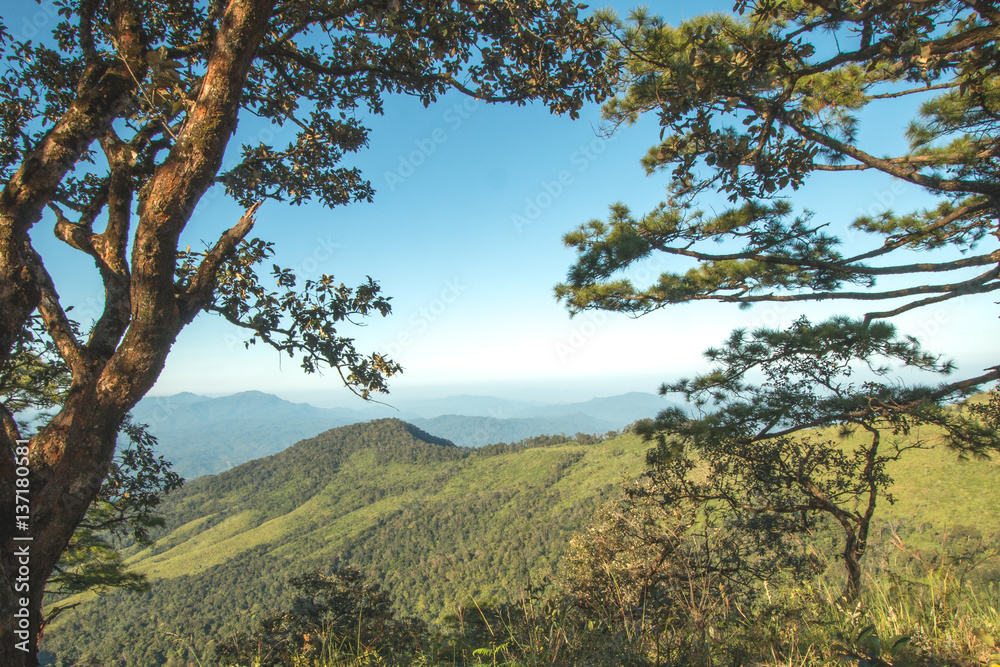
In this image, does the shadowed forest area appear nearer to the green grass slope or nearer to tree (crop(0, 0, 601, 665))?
tree (crop(0, 0, 601, 665))

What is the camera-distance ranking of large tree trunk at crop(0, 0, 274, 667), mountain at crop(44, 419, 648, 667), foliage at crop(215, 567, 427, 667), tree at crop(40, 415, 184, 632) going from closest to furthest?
large tree trunk at crop(0, 0, 274, 667) → foliage at crop(215, 567, 427, 667) → tree at crop(40, 415, 184, 632) → mountain at crop(44, 419, 648, 667)

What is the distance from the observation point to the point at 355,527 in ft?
214

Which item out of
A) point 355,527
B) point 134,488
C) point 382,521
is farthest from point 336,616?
point 355,527

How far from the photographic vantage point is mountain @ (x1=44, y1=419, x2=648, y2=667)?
39.7m

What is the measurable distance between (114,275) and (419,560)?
180 feet

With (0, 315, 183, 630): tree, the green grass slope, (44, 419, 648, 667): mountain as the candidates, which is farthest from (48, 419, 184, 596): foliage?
(44, 419, 648, 667): mountain

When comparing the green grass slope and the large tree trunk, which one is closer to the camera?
the large tree trunk

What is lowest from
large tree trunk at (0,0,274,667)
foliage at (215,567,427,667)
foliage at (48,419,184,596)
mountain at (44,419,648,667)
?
mountain at (44,419,648,667)

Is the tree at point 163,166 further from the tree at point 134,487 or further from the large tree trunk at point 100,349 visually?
the tree at point 134,487

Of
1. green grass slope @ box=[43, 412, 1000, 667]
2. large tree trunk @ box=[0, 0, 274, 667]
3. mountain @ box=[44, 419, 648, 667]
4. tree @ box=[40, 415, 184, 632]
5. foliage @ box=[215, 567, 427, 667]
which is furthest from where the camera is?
mountain @ box=[44, 419, 648, 667]

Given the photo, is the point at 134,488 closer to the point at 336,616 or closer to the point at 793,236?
the point at 336,616

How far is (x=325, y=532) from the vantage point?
6531cm

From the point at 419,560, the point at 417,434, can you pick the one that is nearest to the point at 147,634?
the point at 419,560

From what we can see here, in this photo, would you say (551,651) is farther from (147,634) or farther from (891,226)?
(147,634)
